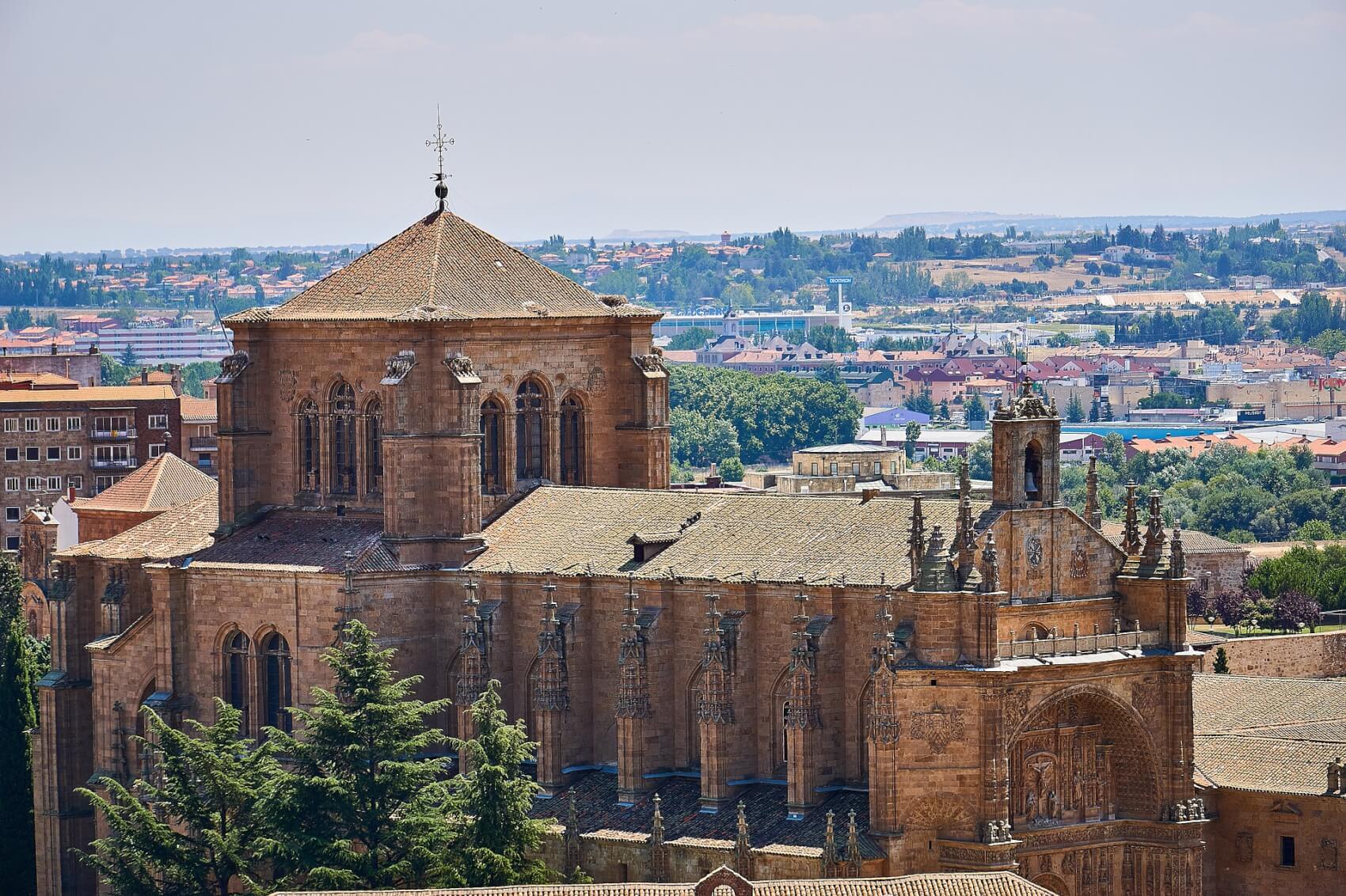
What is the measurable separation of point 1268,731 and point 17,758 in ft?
150

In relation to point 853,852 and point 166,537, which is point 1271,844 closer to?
point 853,852

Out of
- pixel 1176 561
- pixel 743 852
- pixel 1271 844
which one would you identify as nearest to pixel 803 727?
pixel 743 852

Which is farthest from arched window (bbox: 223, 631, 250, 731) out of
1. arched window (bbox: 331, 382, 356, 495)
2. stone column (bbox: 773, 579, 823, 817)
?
stone column (bbox: 773, 579, 823, 817)

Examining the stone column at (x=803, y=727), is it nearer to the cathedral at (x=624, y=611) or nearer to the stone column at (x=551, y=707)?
the cathedral at (x=624, y=611)

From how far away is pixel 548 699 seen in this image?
355 feet

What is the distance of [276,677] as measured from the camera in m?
115

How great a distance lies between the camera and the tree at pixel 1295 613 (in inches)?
6757

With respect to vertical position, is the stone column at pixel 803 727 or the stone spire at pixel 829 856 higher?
the stone column at pixel 803 727

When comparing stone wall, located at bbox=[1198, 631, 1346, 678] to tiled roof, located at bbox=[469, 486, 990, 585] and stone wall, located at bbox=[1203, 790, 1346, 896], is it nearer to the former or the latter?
stone wall, located at bbox=[1203, 790, 1346, 896]

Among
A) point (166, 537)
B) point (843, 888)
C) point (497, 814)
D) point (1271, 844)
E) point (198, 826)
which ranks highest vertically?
point (166, 537)

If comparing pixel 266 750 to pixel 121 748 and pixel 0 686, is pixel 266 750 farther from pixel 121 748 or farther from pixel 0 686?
pixel 0 686

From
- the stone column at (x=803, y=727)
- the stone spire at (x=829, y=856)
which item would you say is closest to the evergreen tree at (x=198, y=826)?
the stone column at (x=803, y=727)

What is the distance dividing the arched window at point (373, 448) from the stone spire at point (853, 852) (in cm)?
2682

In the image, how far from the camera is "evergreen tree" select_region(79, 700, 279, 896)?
10494cm
